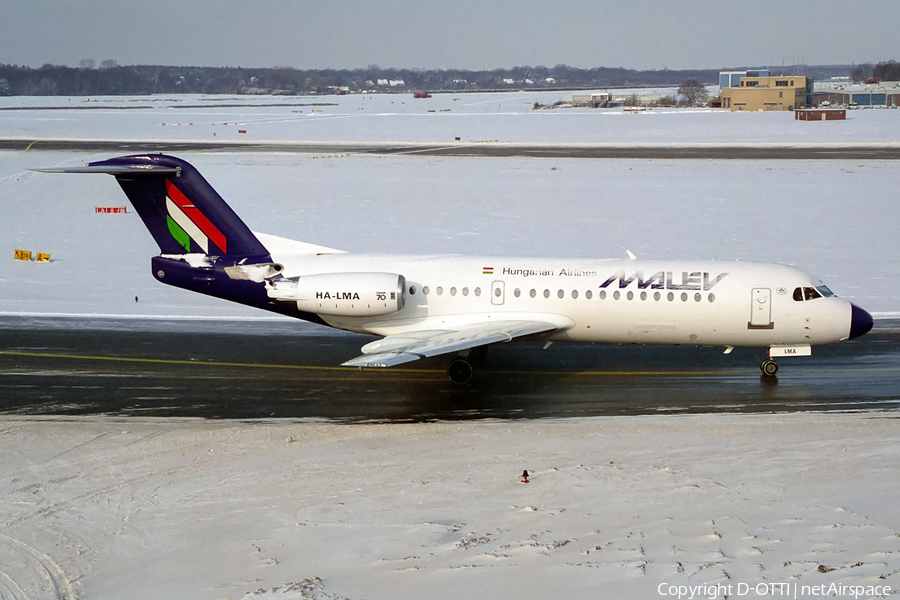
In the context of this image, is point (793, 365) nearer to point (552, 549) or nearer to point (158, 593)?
point (552, 549)

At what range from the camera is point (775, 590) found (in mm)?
10438

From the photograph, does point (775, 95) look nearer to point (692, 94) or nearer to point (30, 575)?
point (692, 94)

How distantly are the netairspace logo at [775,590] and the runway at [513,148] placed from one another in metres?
51.8

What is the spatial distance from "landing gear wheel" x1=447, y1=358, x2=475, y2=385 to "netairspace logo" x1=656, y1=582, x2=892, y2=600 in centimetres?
1042

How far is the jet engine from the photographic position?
20.7 meters

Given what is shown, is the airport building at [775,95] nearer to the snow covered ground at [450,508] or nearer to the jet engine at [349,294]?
the jet engine at [349,294]

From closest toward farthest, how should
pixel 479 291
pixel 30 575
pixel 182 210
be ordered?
pixel 30 575, pixel 479 291, pixel 182 210

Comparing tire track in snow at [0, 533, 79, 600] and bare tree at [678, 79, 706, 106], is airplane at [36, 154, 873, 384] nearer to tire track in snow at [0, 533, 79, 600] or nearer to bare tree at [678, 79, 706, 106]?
tire track in snow at [0, 533, 79, 600]

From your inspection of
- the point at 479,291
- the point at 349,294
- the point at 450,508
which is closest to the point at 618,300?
the point at 479,291

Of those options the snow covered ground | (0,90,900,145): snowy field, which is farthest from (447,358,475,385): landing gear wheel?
(0,90,900,145): snowy field

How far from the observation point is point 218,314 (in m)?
27.0

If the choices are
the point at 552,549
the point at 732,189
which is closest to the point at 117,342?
the point at 552,549

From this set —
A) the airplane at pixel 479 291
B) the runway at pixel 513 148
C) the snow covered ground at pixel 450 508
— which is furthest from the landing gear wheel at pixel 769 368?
the runway at pixel 513 148

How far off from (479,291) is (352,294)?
2.96 meters
